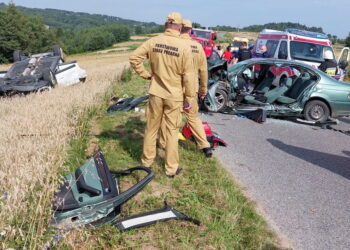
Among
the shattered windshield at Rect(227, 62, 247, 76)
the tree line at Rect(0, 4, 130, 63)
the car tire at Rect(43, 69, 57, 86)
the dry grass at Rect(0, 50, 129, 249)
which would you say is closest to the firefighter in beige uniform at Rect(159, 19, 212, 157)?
the dry grass at Rect(0, 50, 129, 249)

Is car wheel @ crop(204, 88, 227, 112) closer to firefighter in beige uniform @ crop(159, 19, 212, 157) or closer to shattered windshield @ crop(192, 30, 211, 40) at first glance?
firefighter in beige uniform @ crop(159, 19, 212, 157)

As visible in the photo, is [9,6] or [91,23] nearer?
[9,6]

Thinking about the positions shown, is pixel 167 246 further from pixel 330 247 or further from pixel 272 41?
pixel 272 41

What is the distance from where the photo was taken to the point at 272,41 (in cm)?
1311

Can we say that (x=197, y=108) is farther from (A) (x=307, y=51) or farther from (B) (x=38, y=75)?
(A) (x=307, y=51)

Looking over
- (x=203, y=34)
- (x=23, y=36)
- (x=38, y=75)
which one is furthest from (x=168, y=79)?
(x=23, y=36)

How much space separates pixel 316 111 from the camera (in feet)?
25.7

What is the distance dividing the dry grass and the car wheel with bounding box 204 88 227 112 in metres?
2.73

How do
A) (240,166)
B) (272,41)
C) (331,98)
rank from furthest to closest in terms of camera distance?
1. (272,41)
2. (331,98)
3. (240,166)

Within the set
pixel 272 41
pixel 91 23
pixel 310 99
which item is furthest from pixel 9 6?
pixel 91 23

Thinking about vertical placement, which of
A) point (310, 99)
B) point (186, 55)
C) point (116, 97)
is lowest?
point (116, 97)

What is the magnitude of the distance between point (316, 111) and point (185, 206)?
18.1 ft

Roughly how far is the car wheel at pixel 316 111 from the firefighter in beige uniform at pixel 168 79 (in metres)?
4.71

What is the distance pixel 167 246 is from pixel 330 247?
1.66m
